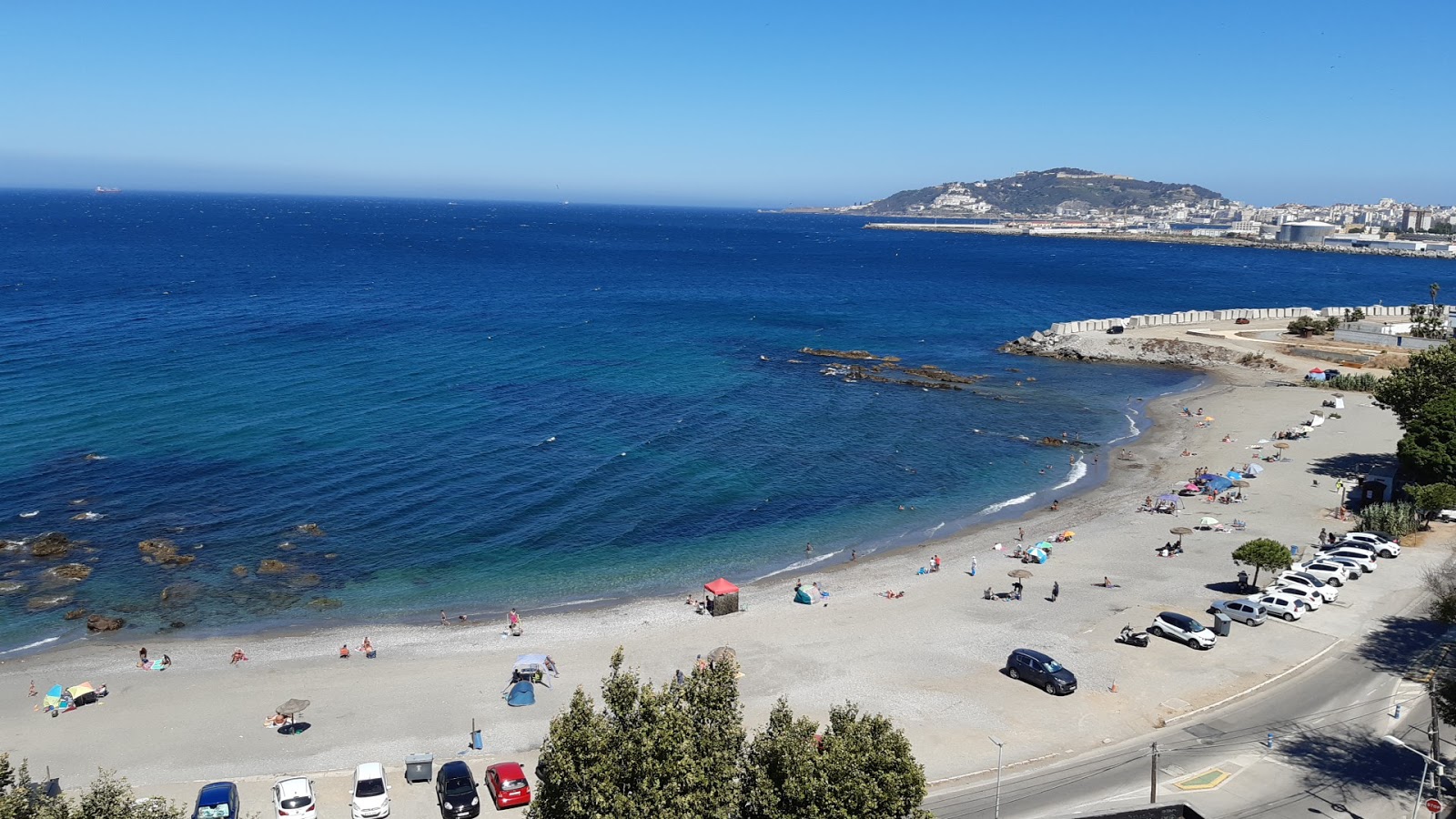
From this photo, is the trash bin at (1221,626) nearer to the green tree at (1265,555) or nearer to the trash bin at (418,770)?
the green tree at (1265,555)

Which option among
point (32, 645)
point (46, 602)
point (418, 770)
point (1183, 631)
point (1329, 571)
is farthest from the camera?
point (46, 602)

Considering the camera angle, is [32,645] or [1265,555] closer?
[32,645]

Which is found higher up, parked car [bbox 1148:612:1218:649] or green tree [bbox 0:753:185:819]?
green tree [bbox 0:753:185:819]

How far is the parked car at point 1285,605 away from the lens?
35.6 meters

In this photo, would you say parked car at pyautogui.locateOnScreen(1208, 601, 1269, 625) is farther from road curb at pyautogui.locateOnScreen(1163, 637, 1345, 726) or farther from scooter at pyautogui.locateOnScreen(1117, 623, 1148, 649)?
scooter at pyautogui.locateOnScreen(1117, 623, 1148, 649)

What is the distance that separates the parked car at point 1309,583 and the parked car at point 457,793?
32.0 meters

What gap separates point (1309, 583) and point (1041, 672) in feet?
47.1

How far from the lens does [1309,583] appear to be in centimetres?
3706

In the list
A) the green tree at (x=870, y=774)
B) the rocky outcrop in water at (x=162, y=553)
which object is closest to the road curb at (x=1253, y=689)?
the green tree at (x=870, y=774)

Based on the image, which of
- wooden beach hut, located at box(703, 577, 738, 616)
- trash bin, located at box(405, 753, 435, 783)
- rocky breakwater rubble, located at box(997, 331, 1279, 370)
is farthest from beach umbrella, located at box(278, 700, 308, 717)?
rocky breakwater rubble, located at box(997, 331, 1279, 370)

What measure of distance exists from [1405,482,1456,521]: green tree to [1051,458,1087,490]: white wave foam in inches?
713

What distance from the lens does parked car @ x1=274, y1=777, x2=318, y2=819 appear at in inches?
941

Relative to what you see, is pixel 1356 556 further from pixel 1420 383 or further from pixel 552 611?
→ pixel 552 611

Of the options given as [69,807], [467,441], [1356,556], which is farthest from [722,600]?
A: [467,441]
